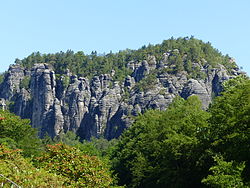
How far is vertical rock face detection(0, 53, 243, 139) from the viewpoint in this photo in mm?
133500

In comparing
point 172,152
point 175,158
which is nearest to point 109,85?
point 175,158

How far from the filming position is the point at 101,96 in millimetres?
149875

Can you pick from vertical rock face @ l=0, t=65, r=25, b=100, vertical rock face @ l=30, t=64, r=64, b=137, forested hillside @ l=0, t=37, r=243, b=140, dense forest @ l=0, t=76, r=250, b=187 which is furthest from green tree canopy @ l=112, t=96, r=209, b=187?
vertical rock face @ l=0, t=65, r=25, b=100

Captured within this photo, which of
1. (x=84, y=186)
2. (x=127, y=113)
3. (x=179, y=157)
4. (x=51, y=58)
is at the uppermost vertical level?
(x=51, y=58)

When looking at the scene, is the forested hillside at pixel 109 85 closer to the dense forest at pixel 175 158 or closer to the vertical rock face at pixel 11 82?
the vertical rock face at pixel 11 82

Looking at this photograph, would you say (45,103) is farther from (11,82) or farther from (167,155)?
(167,155)

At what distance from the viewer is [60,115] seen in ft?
481

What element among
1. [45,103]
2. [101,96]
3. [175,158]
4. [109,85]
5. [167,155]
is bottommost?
[175,158]

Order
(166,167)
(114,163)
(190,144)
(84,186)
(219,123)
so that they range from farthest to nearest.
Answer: (114,163) < (166,167) < (190,144) < (219,123) < (84,186)

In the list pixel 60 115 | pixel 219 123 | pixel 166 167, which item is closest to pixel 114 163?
pixel 166 167

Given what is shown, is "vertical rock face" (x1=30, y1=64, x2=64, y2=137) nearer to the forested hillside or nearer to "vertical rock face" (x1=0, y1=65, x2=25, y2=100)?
the forested hillside

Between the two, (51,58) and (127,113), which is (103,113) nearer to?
(127,113)

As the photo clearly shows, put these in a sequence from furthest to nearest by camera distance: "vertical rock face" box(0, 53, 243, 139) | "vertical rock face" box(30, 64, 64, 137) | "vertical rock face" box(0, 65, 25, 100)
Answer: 1. "vertical rock face" box(0, 65, 25, 100)
2. "vertical rock face" box(30, 64, 64, 137)
3. "vertical rock face" box(0, 53, 243, 139)

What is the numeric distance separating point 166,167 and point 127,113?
324 ft
